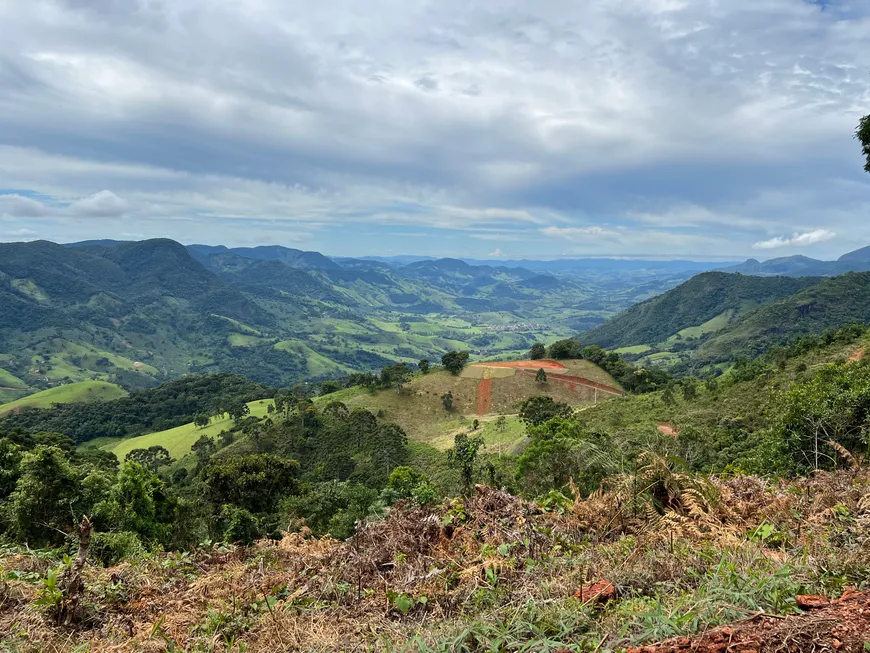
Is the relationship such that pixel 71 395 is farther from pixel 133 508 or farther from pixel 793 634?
pixel 793 634

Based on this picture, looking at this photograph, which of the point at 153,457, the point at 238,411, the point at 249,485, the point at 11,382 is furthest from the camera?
the point at 11,382

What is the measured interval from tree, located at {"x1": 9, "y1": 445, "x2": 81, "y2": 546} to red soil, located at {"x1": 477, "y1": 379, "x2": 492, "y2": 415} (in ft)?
170

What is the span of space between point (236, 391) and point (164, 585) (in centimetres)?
12943

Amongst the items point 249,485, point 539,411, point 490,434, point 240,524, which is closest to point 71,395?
point 490,434

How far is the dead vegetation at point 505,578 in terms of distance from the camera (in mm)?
3068

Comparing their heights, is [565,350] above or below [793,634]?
below

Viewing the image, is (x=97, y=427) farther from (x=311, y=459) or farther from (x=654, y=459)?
(x=654, y=459)

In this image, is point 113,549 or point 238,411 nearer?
point 113,549

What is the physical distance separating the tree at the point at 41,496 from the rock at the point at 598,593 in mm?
21663

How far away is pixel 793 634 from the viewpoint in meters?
2.42

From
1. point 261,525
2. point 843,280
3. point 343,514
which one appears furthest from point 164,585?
point 843,280

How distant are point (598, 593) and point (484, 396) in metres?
66.2

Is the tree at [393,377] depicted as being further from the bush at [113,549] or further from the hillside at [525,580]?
the hillside at [525,580]

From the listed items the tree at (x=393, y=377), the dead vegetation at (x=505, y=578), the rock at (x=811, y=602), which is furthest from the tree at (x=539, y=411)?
the rock at (x=811, y=602)
